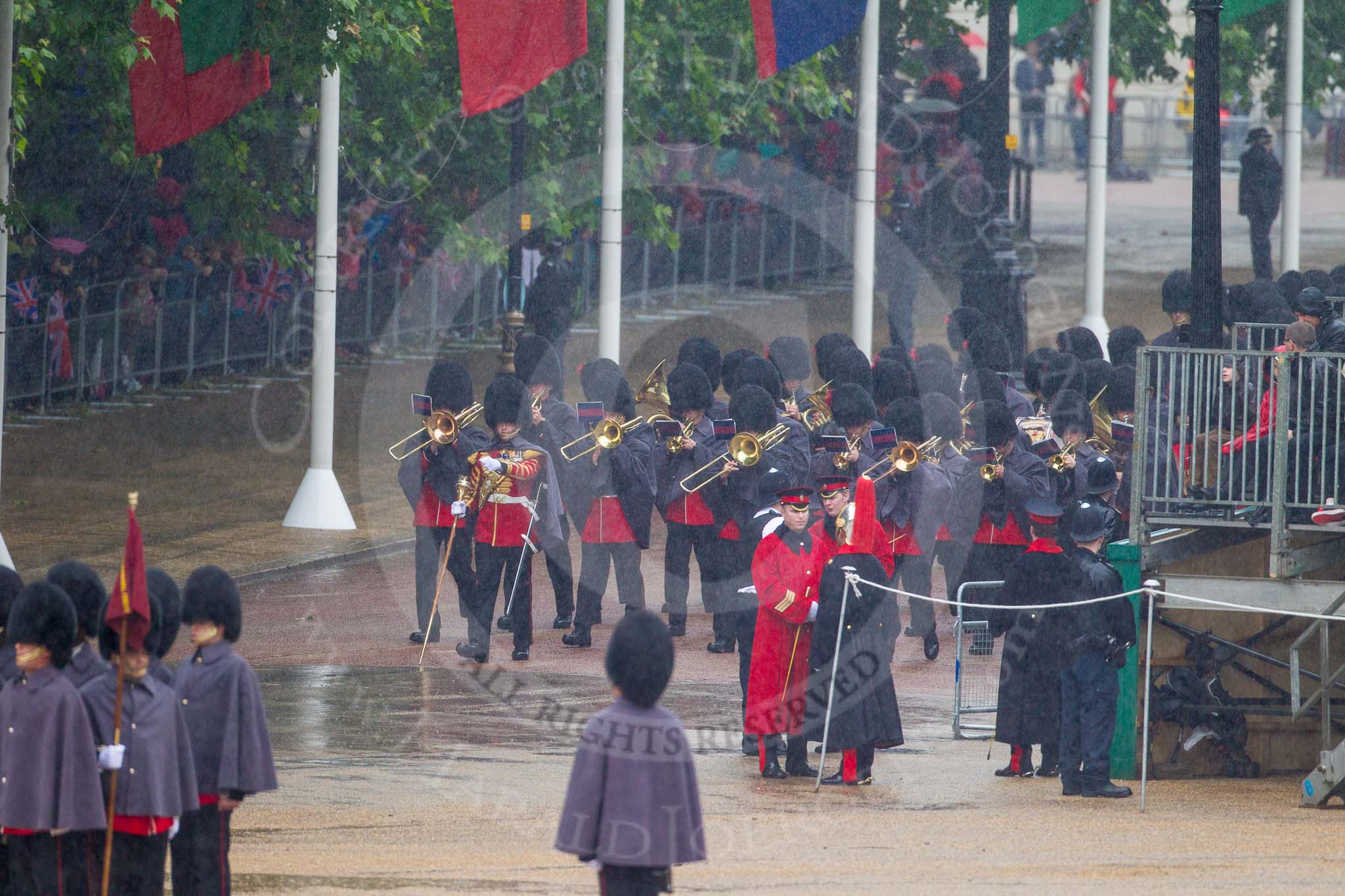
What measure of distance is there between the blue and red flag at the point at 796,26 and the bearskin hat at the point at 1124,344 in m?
3.79

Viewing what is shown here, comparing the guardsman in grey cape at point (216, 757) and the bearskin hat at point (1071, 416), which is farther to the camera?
the bearskin hat at point (1071, 416)

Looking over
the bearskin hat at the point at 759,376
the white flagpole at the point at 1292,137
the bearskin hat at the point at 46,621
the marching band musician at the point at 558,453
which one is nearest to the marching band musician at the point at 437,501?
the marching band musician at the point at 558,453

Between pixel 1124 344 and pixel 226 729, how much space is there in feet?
35.1

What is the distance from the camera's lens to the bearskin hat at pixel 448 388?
47.2 feet

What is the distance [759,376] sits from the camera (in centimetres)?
1580

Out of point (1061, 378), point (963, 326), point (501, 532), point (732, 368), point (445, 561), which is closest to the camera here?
point (501, 532)

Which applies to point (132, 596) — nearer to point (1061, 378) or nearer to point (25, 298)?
point (1061, 378)

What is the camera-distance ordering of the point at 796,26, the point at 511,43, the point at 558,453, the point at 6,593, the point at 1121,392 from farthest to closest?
the point at 796,26 < the point at 511,43 < the point at 1121,392 < the point at 558,453 < the point at 6,593

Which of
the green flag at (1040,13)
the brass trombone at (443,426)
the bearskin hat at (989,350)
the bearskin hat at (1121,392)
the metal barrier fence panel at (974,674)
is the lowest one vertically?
the metal barrier fence panel at (974,674)

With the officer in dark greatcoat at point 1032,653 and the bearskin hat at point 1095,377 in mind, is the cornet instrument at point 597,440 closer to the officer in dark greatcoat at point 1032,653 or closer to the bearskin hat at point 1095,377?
the bearskin hat at point 1095,377

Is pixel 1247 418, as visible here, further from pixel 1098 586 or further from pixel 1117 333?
pixel 1117 333

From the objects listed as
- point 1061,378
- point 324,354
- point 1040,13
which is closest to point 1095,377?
Result: point 1061,378

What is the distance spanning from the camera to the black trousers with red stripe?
27.2ft

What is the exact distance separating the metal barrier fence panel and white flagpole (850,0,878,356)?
21.7ft
